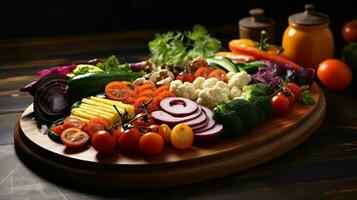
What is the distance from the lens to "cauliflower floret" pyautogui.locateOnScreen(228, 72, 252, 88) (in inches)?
115

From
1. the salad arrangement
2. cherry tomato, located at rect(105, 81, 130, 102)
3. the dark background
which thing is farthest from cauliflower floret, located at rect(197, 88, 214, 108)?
the dark background

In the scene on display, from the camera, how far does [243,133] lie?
2.65 m

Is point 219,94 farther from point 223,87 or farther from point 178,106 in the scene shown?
point 178,106

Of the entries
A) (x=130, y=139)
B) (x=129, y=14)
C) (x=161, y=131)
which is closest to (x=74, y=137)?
(x=130, y=139)

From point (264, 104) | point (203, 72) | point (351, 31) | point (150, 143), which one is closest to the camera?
point (150, 143)

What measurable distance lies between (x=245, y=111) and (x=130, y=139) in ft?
1.63

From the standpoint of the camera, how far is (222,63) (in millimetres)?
3213

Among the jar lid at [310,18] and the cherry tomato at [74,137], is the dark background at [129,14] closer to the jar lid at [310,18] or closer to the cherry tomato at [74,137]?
the jar lid at [310,18]

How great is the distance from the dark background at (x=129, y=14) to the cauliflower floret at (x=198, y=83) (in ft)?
5.07

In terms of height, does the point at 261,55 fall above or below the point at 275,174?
above

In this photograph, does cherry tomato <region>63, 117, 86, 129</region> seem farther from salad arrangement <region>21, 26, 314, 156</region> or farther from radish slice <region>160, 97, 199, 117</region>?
radish slice <region>160, 97, 199, 117</region>

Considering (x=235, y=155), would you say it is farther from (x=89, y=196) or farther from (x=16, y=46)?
(x=16, y=46)

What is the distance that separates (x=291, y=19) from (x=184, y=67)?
68 cm

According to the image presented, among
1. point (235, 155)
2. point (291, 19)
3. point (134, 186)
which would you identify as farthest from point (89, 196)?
point (291, 19)
